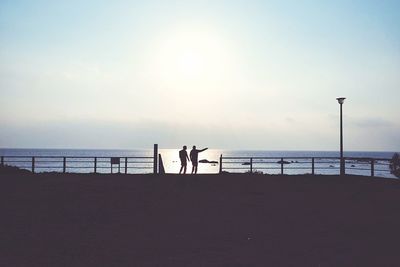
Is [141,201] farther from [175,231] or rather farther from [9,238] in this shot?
[9,238]

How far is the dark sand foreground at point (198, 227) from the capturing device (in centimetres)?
772

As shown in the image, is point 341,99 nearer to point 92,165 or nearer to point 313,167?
point 313,167

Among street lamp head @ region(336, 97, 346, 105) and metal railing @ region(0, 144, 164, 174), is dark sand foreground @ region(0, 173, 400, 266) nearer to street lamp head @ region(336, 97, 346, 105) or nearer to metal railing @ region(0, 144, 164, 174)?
metal railing @ region(0, 144, 164, 174)

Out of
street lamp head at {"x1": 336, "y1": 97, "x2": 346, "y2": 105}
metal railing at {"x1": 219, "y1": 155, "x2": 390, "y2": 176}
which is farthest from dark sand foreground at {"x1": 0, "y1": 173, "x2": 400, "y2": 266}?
street lamp head at {"x1": 336, "y1": 97, "x2": 346, "y2": 105}

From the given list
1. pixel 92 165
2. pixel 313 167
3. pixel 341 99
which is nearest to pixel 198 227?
pixel 313 167

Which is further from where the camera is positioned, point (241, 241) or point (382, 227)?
point (382, 227)

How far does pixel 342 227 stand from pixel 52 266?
6.70 metres

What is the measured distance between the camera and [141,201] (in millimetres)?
15031

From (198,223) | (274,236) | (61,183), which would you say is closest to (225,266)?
(274,236)

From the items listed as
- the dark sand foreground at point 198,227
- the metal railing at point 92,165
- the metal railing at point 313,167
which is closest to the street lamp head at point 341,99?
the metal railing at point 313,167

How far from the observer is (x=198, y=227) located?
34.3 feet

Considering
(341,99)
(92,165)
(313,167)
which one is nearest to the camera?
(341,99)

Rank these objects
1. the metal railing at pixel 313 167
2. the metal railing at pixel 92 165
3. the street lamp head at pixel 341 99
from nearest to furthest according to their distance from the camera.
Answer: the metal railing at pixel 313 167, the metal railing at pixel 92 165, the street lamp head at pixel 341 99

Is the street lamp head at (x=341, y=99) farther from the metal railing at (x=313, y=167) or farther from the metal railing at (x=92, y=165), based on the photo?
the metal railing at (x=92, y=165)
